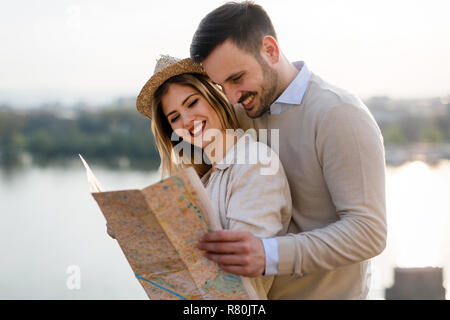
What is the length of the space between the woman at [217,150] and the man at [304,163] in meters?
0.08

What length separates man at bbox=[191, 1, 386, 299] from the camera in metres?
1.22

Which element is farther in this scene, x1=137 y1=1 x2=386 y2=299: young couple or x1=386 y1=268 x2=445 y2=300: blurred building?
x1=386 y1=268 x2=445 y2=300: blurred building

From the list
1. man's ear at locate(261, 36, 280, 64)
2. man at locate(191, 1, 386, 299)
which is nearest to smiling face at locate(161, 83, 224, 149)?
man at locate(191, 1, 386, 299)

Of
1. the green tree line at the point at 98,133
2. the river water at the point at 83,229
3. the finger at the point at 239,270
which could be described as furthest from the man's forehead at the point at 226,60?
the green tree line at the point at 98,133

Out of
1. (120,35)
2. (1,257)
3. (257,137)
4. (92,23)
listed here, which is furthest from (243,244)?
(120,35)

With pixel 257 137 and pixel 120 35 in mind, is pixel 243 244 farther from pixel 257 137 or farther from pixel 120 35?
pixel 120 35

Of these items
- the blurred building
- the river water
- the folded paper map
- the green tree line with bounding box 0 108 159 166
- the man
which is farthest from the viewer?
the green tree line with bounding box 0 108 159 166

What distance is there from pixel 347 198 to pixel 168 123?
711 millimetres

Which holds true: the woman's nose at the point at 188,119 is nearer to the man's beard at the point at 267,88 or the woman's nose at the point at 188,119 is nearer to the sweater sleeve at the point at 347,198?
the man's beard at the point at 267,88

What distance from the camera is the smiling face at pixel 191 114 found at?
156 cm

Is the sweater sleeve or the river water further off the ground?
the sweater sleeve

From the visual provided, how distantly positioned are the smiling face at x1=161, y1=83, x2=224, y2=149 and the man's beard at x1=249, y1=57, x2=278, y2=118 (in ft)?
0.47

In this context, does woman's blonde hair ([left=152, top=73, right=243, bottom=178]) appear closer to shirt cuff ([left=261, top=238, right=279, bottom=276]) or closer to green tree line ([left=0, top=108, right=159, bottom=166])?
shirt cuff ([left=261, top=238, right=279, bottom=276])

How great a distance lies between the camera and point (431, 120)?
60.1 ft
